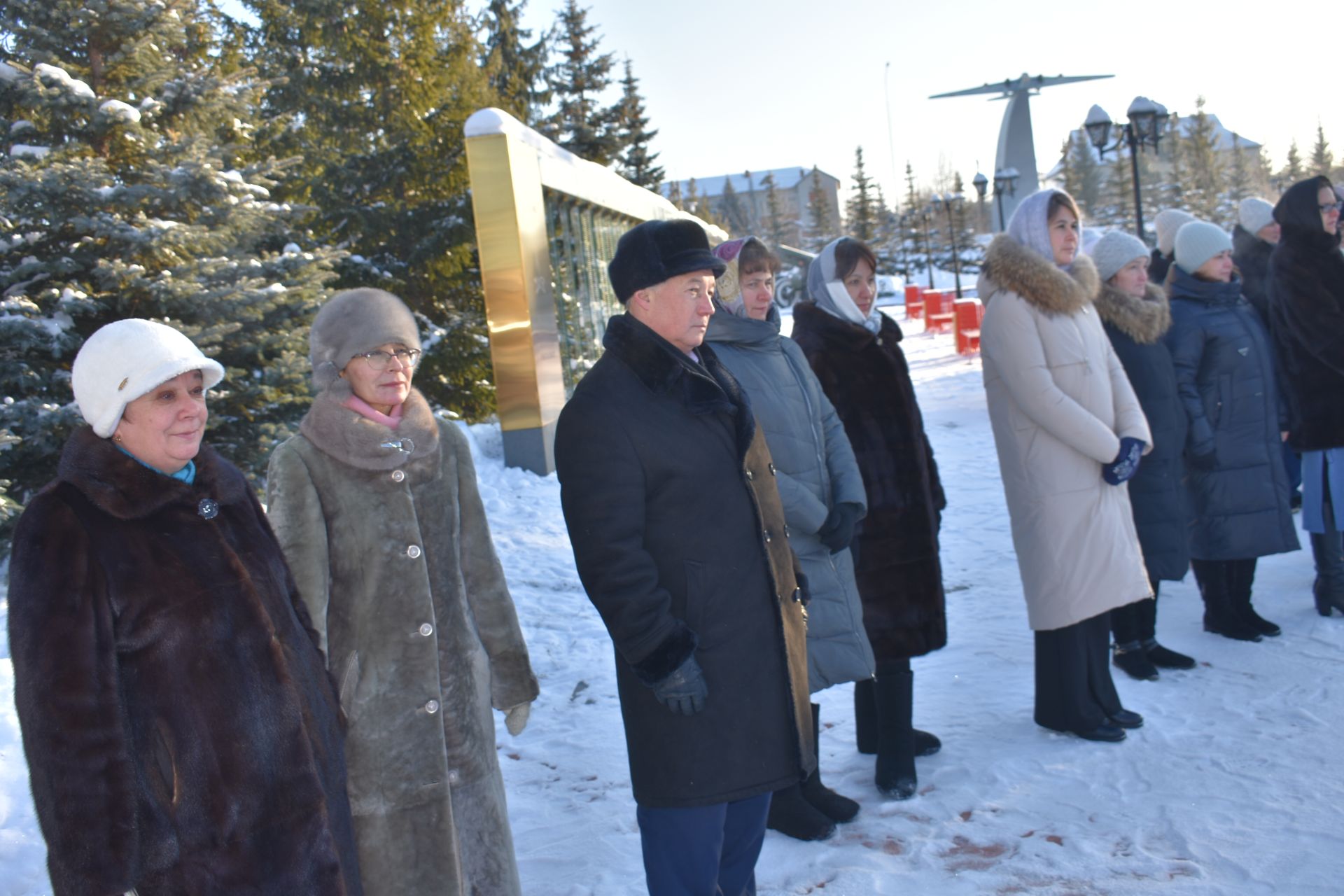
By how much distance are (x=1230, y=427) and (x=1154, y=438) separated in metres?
0.76

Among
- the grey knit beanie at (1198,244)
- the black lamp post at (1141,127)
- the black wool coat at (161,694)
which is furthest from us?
the black lamp post at (1141,127)

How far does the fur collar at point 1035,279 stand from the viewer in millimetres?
4297

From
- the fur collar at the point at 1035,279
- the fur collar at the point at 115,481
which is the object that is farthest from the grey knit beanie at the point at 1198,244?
the fur collar at the point at 115,481

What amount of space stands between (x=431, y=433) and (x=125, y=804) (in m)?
1.18

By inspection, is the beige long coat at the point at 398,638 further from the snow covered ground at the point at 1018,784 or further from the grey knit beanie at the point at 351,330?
the snow covered ground at the point at 1018,784

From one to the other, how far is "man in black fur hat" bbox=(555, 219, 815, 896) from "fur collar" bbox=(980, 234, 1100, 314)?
2.02m

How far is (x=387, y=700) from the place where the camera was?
272 centimetres

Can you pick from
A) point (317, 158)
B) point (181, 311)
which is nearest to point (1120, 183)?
point (317, 158)

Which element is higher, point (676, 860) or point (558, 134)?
point (558, 134)

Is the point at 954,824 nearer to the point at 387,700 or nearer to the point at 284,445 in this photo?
the point at 387,700

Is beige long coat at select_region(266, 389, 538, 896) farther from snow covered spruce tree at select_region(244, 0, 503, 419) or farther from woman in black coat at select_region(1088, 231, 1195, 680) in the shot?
snow covered spruce tree at select_region(244, 0, 503, 419)

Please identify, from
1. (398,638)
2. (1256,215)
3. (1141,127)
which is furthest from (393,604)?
(1141,127)

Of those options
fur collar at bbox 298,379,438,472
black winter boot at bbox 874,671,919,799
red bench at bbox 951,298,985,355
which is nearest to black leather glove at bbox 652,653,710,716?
fur collar at bbox 298,379,438,472

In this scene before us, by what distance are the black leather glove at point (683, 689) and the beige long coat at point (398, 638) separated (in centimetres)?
64
